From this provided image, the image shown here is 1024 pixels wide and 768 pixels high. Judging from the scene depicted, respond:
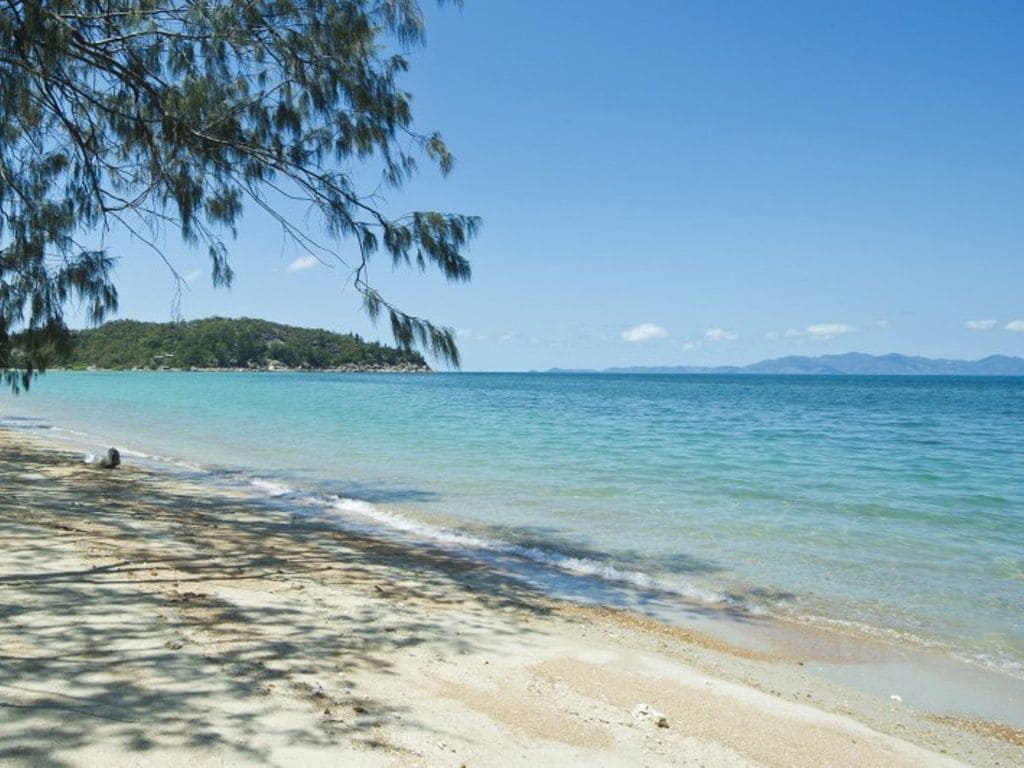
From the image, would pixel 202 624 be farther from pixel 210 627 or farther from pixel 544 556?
pixel 544 556

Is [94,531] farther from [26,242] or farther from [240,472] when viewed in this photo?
[240,472]

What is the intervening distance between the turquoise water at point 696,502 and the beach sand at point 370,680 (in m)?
1.66

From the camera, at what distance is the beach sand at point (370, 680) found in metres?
3.13

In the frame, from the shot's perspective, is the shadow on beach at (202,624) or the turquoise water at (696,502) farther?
the turquoise water at (696,502)

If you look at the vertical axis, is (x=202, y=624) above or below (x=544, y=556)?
above

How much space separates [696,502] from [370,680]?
864 centimetres

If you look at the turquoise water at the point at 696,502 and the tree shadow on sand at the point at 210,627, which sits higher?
the tree shadow on sand at the point at 210,627

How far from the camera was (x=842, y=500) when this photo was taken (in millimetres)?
12125

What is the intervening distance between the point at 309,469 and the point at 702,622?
1054 cm

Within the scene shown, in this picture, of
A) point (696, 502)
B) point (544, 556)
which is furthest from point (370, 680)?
point (696, 502)

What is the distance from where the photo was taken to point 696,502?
11.8 metres

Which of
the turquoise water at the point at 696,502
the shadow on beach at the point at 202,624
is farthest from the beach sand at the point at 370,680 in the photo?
the turquoise water at the point at 696,502

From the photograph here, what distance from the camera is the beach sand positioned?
123 inches

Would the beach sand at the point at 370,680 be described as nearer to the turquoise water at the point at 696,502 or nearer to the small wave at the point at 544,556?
the small wave at the point at 544,556
